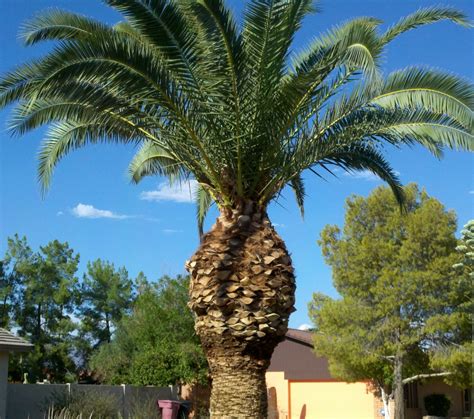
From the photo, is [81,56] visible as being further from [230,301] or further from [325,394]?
[325,394]

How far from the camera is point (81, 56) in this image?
35.1 feet

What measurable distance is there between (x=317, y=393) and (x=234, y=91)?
24804 mm

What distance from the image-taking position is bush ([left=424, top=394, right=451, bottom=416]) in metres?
32.2

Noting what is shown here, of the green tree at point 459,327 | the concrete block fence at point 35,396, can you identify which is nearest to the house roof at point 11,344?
the concrete block fence at point 35,396

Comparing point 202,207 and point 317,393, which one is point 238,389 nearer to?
point 202,207

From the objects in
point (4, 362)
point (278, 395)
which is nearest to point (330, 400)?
point (278, 395)

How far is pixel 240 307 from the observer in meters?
11.5

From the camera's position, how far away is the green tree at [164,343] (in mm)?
26984

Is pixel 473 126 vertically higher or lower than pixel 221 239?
higher

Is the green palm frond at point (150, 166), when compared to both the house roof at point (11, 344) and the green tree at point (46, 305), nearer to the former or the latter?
the house roof at point (11, 344)

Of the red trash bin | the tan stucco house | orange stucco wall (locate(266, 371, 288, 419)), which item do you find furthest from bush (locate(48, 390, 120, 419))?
the tan stucco house

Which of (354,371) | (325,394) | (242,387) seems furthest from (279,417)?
(242,387)

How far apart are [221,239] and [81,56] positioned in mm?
3841

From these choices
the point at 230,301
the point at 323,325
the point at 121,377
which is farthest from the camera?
the point at 121,377
